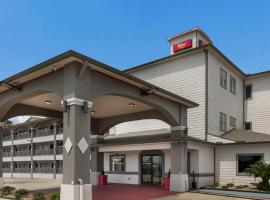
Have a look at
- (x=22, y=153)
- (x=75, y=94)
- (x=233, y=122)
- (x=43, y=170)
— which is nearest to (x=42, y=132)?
(x=43, y=170)

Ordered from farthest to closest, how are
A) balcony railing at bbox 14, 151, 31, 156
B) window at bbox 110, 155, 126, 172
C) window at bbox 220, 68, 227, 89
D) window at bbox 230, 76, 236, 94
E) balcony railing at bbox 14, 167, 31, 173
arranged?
balcony railing at bbox 14, 151, 31, 156
balcony railing at bbox 14, 167, 31, 173
window at bbox 230, 76, 236, 94
window at bbox 220, 68, 227, 89
window at bbox 110, 155, 126, 172

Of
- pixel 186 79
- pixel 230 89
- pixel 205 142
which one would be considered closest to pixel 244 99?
pixel 230 89

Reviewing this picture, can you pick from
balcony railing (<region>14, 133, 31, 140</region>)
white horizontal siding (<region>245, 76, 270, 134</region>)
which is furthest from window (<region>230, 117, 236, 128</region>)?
balcony railing (<region>14, 133, 31, 140</region>)

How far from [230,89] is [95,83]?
17.3 m

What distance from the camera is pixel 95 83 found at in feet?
42.6

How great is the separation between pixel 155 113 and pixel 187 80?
19.2 feet

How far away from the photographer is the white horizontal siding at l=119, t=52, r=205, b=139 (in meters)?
23.6

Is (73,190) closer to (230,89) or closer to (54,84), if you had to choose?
(54,84)

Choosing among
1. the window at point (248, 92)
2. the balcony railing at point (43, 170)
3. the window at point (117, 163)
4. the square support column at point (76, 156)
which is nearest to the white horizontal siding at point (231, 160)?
the window at point (117, 163)

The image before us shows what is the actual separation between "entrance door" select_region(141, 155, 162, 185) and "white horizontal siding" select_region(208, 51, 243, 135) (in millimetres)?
4494

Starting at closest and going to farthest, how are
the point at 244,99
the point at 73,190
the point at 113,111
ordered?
the point at 73,190 < the point at 113,111 < the point at 244,99

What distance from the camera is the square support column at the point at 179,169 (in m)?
19.1

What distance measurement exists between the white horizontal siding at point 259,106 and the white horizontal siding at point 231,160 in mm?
7229

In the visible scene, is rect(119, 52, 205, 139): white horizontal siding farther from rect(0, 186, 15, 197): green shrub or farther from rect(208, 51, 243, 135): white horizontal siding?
rect(0, 186, 15, 197): green shrub
